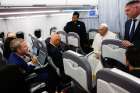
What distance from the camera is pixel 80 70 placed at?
1.88 m

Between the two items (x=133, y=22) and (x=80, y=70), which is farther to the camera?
(x=133, y=22)

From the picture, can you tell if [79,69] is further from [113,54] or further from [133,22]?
[133,22]

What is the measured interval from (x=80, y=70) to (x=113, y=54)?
952 millimetres

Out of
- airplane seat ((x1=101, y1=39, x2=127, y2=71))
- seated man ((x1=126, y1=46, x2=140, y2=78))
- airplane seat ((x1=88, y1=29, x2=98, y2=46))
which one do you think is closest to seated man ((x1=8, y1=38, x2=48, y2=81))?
airplane seat ((x1=101, y1=39, x2=127, y2=71))

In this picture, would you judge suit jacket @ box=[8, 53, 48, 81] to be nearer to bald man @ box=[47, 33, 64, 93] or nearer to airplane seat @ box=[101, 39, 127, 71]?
bald man @ box=[47, 33, 64, 93]

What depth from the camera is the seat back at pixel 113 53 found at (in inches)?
105

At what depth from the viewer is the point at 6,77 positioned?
206 cm

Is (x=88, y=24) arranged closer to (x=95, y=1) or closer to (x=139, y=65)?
(x=95, y=1)

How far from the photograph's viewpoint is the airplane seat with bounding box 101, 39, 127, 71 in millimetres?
2672

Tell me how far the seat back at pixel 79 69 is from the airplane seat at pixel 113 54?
2.57ft

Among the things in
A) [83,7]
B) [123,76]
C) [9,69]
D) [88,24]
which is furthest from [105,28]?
[123,76]

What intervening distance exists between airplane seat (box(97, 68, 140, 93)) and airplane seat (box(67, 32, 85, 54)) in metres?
2.82

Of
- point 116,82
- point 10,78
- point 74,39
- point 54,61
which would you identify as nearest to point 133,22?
point 74,39

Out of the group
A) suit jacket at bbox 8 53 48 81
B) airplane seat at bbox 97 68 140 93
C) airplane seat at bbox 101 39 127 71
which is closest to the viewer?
airplane seat at bbox 97 68 140 93
